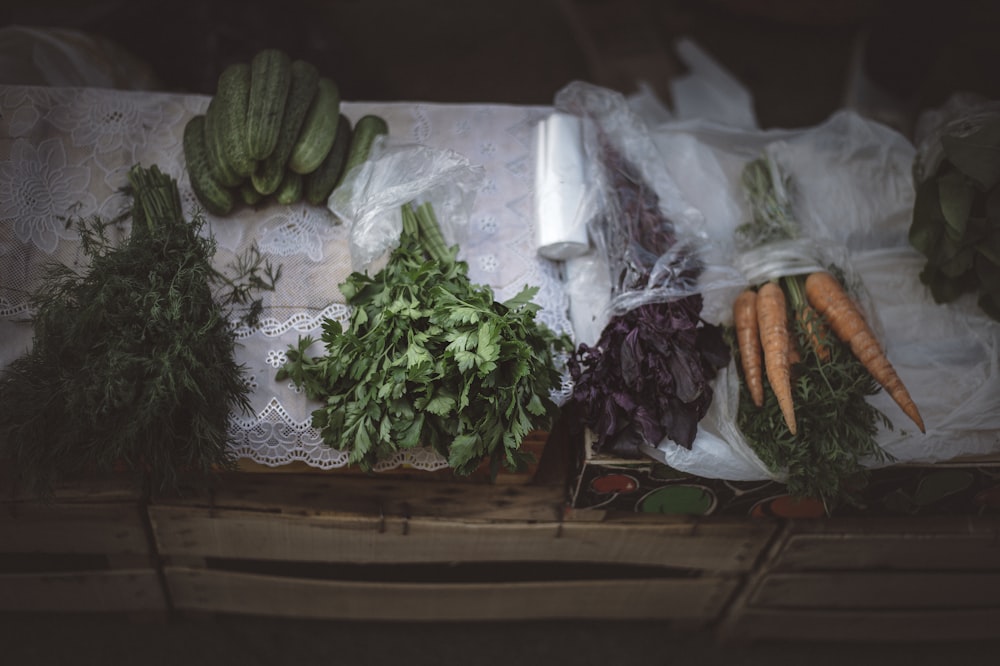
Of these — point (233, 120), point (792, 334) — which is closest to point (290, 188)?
point (233, 120)

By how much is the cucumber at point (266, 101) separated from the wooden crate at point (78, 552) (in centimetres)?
93

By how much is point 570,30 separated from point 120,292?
3033mm

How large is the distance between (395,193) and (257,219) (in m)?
0.41

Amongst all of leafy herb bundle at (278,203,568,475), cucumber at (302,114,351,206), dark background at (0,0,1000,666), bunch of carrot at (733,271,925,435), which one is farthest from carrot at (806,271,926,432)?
cucumber at (302,114,351,206)

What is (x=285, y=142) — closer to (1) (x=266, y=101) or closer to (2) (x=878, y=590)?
(1) (x=266, y=101)

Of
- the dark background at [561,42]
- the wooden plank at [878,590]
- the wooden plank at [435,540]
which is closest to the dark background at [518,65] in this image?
the dark background at [561,42]

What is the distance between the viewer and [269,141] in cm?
173

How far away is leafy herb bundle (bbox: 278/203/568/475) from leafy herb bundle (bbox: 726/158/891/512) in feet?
1.70

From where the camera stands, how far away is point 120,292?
5.00 feet

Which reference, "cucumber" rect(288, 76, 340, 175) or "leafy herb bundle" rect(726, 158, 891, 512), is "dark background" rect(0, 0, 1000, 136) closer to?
"cucumber" rect(288, 76, 340, 175)

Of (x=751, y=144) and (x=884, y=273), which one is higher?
(x=751, y=144)

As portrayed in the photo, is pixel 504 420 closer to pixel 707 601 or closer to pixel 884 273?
pixel 707 601

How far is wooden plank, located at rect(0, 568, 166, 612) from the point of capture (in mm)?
1986

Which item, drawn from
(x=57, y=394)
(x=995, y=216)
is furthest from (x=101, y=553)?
(x=995, y=216)
